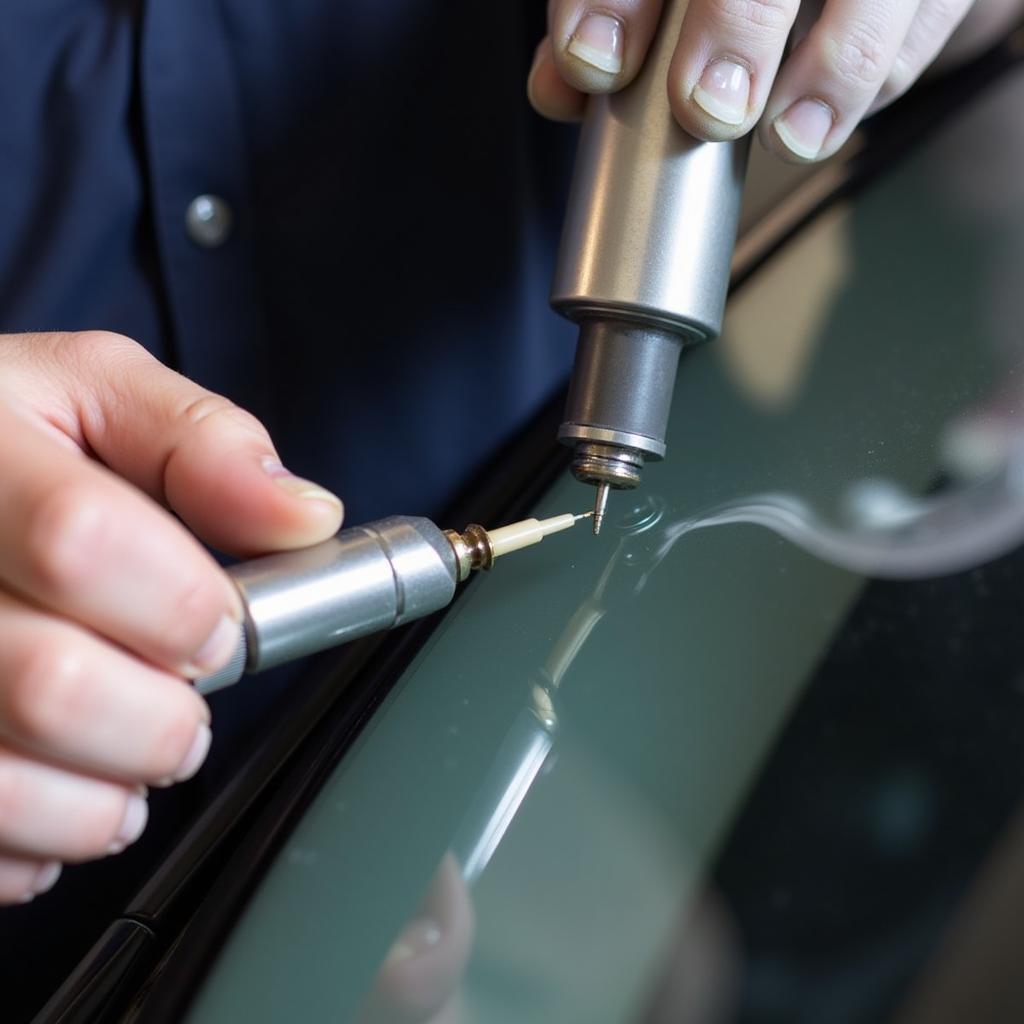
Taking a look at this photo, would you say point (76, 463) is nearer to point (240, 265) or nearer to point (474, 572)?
point (474, 572)

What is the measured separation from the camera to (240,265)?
23.1 inches

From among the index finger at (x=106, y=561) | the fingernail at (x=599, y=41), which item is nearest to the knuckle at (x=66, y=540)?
the index finger at (x=106, y=561)

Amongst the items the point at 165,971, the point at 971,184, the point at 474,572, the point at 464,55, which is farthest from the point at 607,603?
the point at 464,55

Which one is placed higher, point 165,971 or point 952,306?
point 952,306

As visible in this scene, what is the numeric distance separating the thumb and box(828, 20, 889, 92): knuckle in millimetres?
267

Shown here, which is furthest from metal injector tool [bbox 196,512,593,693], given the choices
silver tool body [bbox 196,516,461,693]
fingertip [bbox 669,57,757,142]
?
fingertip [bbox 669,57,757,142]

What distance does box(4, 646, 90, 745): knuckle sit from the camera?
28 cm

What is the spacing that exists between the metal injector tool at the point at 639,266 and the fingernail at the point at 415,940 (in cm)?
17

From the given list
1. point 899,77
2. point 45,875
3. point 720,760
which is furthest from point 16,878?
point 899,77

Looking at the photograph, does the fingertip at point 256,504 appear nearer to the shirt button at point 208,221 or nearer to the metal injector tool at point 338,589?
the metal injector tool at point 338,589

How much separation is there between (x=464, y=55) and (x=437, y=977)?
540 mm

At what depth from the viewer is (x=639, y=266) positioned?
38 cm

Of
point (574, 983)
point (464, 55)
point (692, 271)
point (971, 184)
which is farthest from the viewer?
point (464, 55)

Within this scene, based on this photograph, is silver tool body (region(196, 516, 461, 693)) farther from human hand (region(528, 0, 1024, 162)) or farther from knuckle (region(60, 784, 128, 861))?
human hand (region(528, 0, 1024, 162))
